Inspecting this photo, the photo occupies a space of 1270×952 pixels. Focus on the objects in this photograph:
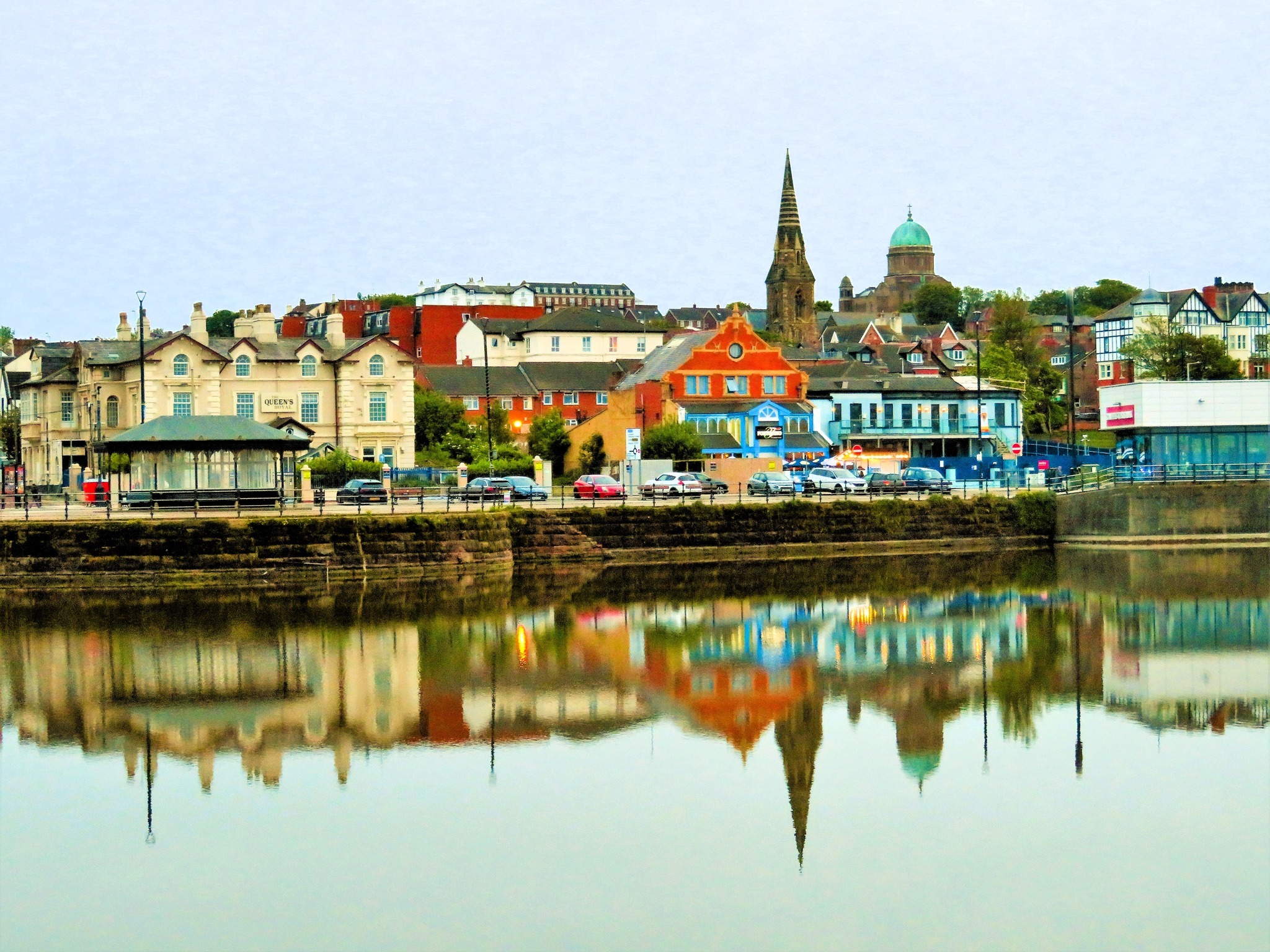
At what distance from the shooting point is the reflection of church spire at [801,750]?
88.7 feet

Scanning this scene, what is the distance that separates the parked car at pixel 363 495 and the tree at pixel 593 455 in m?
29.8

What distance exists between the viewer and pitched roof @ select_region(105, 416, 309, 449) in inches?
2349

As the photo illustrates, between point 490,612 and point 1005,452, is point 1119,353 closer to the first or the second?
point 1005,452

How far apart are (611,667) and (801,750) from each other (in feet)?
32.1

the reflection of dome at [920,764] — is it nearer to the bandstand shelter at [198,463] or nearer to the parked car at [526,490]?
the bandstand shelter at [198,463]

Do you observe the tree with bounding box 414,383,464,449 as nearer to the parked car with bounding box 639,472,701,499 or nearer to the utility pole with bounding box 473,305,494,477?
the utility pole with bounding box 473,305,494,477

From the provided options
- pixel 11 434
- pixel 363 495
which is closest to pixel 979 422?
pixel 363 495

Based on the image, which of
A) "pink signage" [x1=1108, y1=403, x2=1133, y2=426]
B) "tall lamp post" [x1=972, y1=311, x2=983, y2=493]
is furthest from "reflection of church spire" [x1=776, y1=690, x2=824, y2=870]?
"tall lamp post" [x1=972, y1=311, x2=983, y2=493]

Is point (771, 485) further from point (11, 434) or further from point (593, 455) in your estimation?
point (11, 434)

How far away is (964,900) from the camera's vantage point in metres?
22.6

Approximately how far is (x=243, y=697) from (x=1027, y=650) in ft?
62.6

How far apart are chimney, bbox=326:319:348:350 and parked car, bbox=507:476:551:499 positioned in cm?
2394

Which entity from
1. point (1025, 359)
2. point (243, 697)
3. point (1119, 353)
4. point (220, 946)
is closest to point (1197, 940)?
point (220, 946)

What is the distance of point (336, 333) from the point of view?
95938 mm
